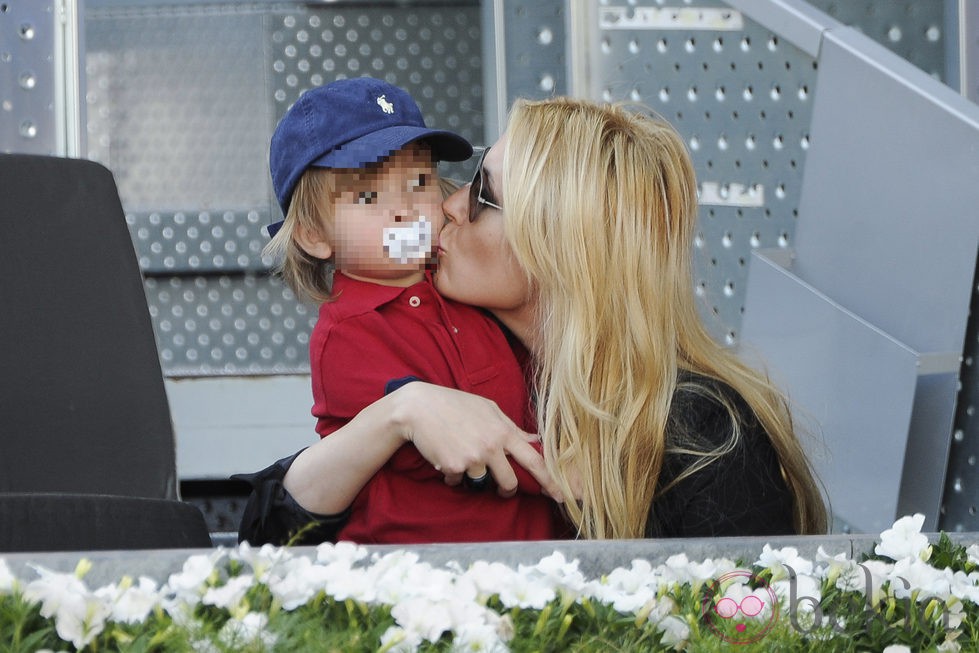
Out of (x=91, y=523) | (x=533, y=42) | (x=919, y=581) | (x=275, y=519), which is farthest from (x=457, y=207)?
(x=533, y=42)

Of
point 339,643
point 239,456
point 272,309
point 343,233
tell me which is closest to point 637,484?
point 343,233

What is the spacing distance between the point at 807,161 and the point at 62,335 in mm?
1410

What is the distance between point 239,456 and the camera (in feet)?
11.6

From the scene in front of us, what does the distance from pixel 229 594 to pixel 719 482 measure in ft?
2.63

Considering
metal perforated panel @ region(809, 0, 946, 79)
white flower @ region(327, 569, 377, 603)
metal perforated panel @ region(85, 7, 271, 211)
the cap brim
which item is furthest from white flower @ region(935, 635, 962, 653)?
metal perforated panel @ region(85, 7, 271, 211)

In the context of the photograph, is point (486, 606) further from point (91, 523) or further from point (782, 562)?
point (91, 523)

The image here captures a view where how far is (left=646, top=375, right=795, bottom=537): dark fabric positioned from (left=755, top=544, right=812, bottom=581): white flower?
0.48 meters

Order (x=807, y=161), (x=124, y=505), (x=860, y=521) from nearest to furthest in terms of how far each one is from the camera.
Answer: (x=124, y=505), (x=860, y=521), (x=807, y=161)

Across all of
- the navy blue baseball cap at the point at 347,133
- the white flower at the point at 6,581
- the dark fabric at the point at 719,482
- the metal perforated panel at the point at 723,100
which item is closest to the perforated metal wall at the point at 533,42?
the metal perforated panel at the point at 723,100

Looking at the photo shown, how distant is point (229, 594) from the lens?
0.77 m

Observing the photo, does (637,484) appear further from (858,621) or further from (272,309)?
(272,309)

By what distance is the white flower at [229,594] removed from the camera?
77 centimetres

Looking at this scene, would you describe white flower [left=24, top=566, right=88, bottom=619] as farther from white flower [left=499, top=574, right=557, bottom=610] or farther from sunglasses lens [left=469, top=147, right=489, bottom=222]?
sunglasses lens [left=469, top=147, right=489, bottom=222]

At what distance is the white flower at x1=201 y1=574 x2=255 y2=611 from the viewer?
2.51 feet
